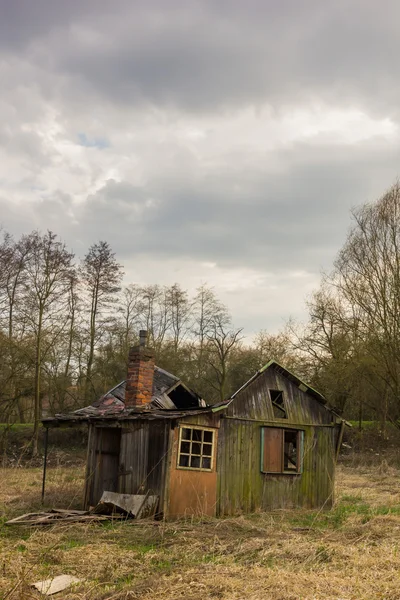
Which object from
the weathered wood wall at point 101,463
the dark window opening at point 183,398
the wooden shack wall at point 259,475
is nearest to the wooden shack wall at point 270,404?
the wooden shack wall at point 259,475

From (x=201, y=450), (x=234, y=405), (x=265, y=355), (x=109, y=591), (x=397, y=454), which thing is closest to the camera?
(x=109, y=591)

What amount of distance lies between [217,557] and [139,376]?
716cm

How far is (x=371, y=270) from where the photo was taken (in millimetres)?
29859

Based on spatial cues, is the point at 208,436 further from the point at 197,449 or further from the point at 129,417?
the point at 129,417

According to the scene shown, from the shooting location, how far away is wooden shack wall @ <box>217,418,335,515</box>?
16.0 m

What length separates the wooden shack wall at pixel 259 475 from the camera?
1599cm

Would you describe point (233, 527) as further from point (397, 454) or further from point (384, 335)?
point (397, 454)

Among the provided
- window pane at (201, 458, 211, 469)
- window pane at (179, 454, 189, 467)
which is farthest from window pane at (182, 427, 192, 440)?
window pane at (201, 458, 211, 469)

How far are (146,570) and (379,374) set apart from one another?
24738mm

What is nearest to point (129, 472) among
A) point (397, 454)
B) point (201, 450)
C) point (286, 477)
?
point (201, 450)

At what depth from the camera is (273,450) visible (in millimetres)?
17297

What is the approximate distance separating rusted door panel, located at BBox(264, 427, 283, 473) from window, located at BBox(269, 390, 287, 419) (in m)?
0.49

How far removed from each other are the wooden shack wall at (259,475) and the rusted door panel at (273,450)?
217mm

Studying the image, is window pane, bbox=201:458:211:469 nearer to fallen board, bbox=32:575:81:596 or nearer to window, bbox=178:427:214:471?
window, bbox=178:427:214:471
